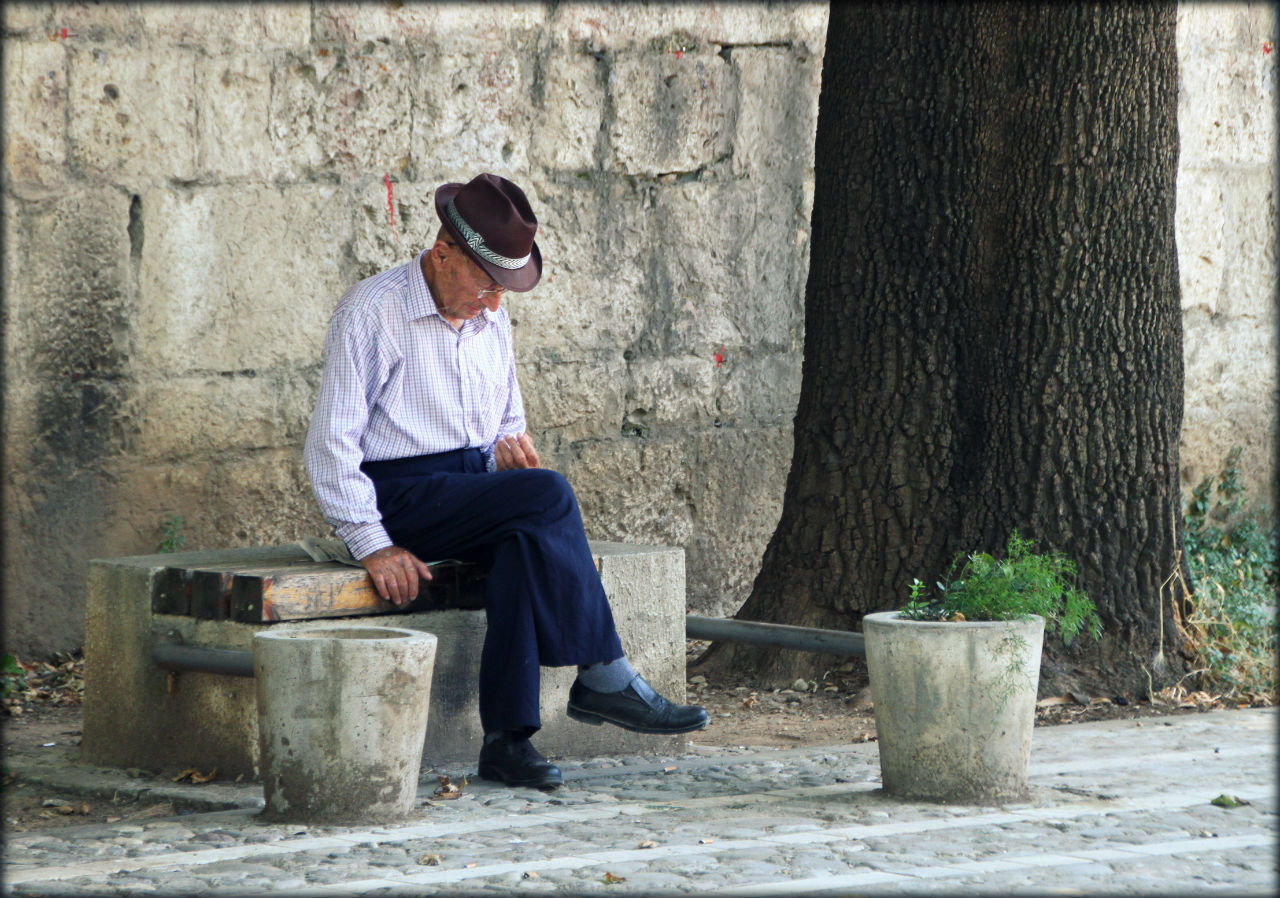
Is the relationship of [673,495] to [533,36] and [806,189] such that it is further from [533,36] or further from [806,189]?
[533,36]

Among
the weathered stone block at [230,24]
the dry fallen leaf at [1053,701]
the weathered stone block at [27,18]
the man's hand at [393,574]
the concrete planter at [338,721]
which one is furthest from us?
the weathered stone block at [230,24]

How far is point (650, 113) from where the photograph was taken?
23.3ft

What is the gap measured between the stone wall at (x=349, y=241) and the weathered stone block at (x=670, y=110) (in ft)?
0.04

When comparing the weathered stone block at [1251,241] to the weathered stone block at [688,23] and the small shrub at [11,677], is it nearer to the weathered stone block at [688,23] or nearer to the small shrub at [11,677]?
the weathered stone block at [688,23]

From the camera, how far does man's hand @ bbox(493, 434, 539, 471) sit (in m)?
4.76

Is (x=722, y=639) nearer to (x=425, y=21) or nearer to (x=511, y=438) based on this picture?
(x=511, y=438)

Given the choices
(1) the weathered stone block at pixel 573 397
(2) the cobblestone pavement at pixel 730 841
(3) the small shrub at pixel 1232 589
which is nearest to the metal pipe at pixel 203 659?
(2) the cobblestone pavement at pixel 730 841

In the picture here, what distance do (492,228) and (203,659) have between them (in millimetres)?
1392

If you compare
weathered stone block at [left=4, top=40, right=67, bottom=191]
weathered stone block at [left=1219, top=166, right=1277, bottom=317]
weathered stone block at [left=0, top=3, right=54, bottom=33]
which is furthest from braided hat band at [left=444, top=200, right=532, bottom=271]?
weathered stone block at [left=1219, top=166, right=1277, bottom=317]

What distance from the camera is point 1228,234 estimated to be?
8602 mm

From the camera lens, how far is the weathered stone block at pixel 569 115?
22.6 ft

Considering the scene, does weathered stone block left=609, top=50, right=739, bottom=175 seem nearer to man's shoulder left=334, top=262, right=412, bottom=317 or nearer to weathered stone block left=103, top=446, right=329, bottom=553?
weathered stone block left=103, top=446, right=329, bottom=553

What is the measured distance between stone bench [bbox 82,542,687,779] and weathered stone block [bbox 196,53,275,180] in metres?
1.89

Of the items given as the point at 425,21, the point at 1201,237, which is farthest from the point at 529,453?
the point at 1201,237
